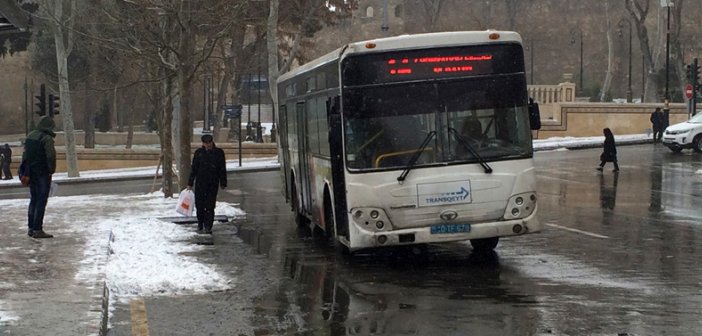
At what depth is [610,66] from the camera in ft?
226

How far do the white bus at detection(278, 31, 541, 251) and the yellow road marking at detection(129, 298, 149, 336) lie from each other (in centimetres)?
309

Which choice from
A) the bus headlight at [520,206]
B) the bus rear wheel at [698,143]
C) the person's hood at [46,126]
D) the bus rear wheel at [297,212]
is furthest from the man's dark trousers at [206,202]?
the bus rear wheel at [698,143]

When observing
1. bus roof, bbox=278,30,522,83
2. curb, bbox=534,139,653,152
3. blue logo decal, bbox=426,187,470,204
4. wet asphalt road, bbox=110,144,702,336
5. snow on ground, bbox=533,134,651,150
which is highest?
bus roof, bbox=278,30,522,83

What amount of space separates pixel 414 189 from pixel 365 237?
2.64 ft

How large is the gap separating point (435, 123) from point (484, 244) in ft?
7.57

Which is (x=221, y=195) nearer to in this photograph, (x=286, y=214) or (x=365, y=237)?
(x=286, y=214)

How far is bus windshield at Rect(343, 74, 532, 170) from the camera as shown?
1314cm

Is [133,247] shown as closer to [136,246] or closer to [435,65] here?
[136,246]

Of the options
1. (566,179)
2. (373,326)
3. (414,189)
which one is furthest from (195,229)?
(566,179)

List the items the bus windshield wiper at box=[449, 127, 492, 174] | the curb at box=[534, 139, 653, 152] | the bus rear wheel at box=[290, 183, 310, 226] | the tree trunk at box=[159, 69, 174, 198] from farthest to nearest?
1. the curb at box=[534, 139, 653, 152]
2. the tree trunk at box=[159, 69, 174, 198]
3. the bus rear wheel at box=[290, 183, 310, 226]
4. the bus windshield wiper at box=[449, 127, 492, 174]

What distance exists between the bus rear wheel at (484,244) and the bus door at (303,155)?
311 cm

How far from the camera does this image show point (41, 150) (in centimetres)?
1543

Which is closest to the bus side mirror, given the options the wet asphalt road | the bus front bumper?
the bus front bumper

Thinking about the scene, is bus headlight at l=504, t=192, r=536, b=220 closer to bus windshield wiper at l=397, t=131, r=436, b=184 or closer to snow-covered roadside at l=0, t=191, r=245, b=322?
bus windshield wiper at l=397, t=131, r=436, b=184
